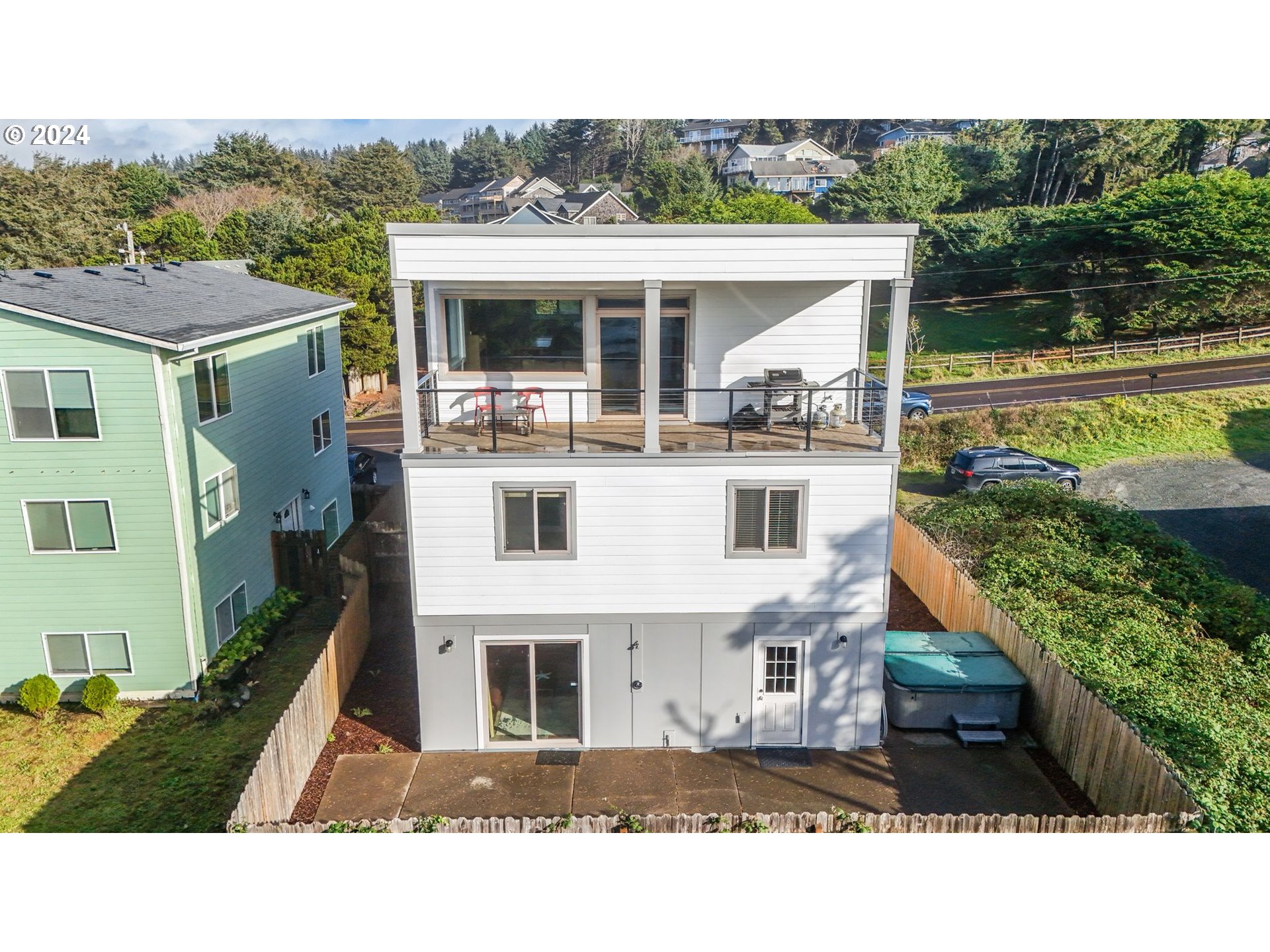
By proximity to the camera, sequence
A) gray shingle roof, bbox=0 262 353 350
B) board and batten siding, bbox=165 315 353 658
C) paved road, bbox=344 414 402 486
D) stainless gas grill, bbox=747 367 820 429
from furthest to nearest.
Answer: paved road, bbox=344 414 402 486 → board and batten siding, bbox=165 315 353 658 → gray shingle roof, bbox=0 262 353 350 → stainless gas grill, bbox=747 367 820 429

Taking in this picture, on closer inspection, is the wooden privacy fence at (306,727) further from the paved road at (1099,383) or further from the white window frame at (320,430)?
the paved road at (1099,383)

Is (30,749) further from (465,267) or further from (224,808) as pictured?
(465,267)

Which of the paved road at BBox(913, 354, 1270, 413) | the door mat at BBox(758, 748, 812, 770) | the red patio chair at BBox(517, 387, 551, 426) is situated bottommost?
the door mat at BBox(758, 748, 812, 770)

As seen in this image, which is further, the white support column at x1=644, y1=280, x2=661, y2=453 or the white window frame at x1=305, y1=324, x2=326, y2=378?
the white window frame at x1=305, y1=324, x2=326, y2=378

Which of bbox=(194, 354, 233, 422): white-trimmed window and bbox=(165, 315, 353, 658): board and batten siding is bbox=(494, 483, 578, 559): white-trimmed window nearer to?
bbox=(165, 315, 353, 658): board and batten siding

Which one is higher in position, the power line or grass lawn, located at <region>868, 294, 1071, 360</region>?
the power line

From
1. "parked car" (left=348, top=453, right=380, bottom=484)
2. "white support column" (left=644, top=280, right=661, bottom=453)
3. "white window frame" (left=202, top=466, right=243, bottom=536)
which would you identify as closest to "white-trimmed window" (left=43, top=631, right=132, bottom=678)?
"white window frame" (left=202, top=466, right=243, bottom=536)

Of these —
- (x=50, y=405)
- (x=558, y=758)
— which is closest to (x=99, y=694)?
(x=50, y=405)

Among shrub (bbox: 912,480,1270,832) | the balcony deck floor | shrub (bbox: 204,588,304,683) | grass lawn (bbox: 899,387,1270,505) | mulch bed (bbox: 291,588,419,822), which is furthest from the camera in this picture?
grass lawn (bbox: 899,387,1270,505)
